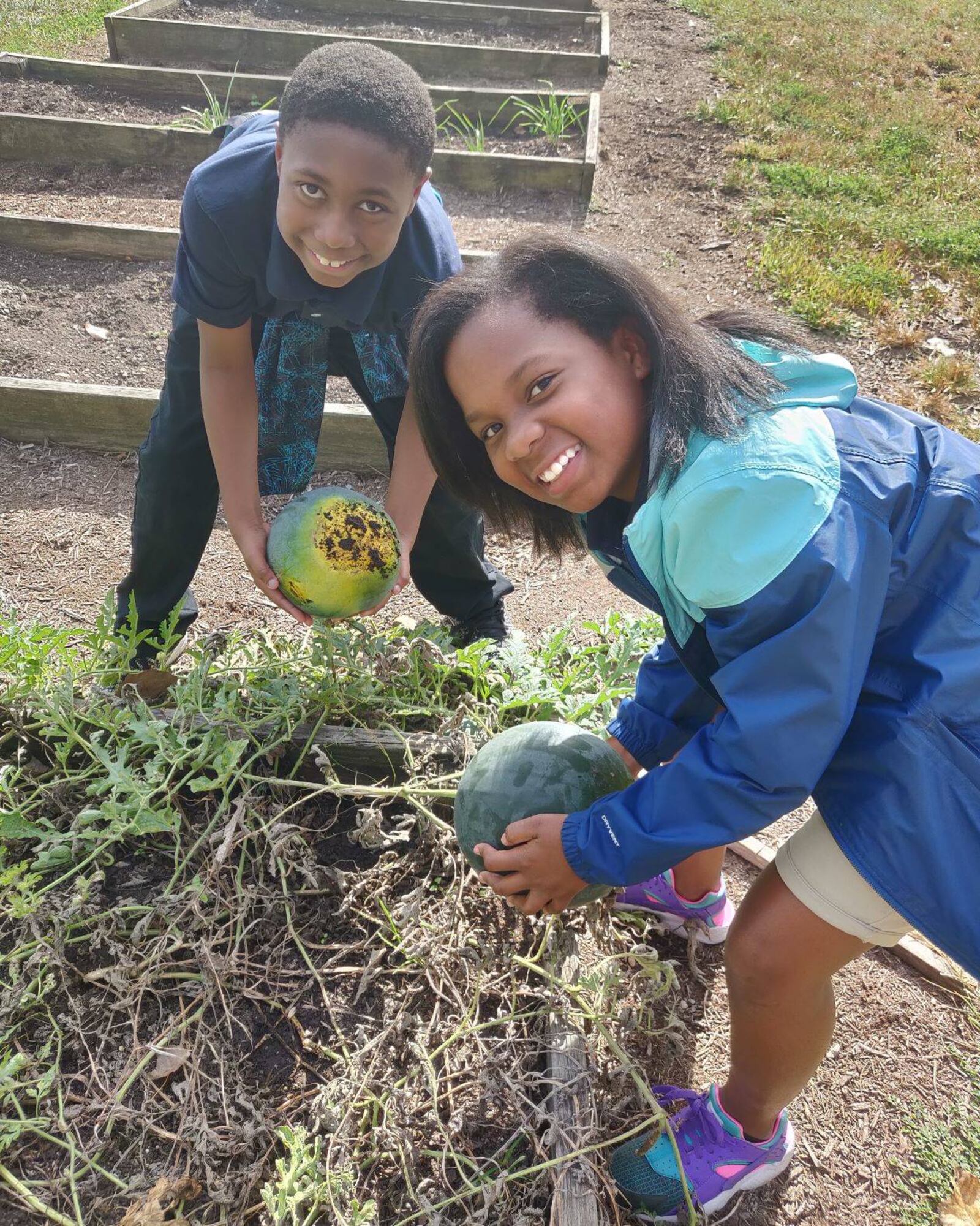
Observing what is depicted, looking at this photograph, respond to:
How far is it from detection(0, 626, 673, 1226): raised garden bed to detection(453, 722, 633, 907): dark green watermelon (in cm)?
25

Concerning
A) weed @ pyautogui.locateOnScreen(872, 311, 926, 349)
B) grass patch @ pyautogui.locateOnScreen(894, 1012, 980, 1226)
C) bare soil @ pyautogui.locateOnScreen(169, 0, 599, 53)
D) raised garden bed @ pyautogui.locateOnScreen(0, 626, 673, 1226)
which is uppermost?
bare soil @ pyautogui.locateOnScreen(169, 0, 599, 53)

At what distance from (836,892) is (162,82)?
928 cm

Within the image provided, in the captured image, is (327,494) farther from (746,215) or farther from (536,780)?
(746,215)

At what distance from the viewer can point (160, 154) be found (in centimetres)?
729

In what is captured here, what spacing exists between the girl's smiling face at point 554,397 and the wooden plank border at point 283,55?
8.36 m

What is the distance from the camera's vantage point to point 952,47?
32.0 feet

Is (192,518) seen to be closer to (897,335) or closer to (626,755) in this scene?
(626,755)

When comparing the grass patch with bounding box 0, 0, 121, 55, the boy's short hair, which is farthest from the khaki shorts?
the grass patch with bounding box 0, 0, 121, 55

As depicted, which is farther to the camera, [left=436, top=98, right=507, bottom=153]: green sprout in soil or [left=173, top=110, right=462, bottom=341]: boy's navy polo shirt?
[left=436, top=98, right=507, bottom=153]: green sprout in soil

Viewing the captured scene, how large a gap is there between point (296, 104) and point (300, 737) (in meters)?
1.71

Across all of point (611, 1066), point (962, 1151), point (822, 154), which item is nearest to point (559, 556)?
point (611, 1066)

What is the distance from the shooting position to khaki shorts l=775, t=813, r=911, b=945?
6.14ft

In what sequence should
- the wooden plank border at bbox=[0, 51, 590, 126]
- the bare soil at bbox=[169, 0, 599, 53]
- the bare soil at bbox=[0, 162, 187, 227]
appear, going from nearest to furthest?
1. the bare soil at bbox=[0, 162, 187, 227]
2. the wooden plank border at bbox=[0, 51, 590, 126]
3. the bare soil at bbox=[169, 0, 599, 53]

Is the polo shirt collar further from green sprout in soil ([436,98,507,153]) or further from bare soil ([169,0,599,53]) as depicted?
bare soil ([169,0,599,53])
